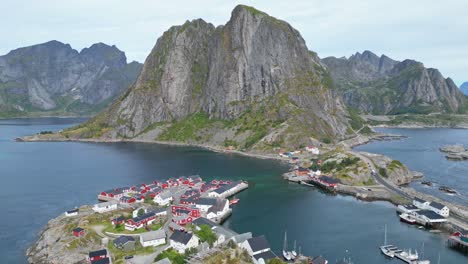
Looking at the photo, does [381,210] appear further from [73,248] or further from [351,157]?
[73,248]

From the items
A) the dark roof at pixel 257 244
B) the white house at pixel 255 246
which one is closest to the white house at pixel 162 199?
the white house at pixel 255 246

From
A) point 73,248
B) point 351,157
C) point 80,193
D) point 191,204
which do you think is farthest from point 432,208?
point 80,193

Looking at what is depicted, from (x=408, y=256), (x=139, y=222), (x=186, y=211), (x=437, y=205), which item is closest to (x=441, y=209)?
(x=437, y=205)

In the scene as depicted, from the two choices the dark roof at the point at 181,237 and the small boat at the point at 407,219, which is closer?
the dark roof at the point at 181,237

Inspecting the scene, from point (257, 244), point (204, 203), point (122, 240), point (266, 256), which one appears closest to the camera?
point (266, 256)

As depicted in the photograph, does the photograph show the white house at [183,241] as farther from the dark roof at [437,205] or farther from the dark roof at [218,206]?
the dark roof at [437,205]

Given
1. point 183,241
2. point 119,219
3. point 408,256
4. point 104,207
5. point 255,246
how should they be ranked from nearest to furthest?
point 255,246 < point 183,241 < point 408,256 < point 119,219 < point 104,207

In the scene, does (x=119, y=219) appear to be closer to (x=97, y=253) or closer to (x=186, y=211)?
(x=186, y=211)
